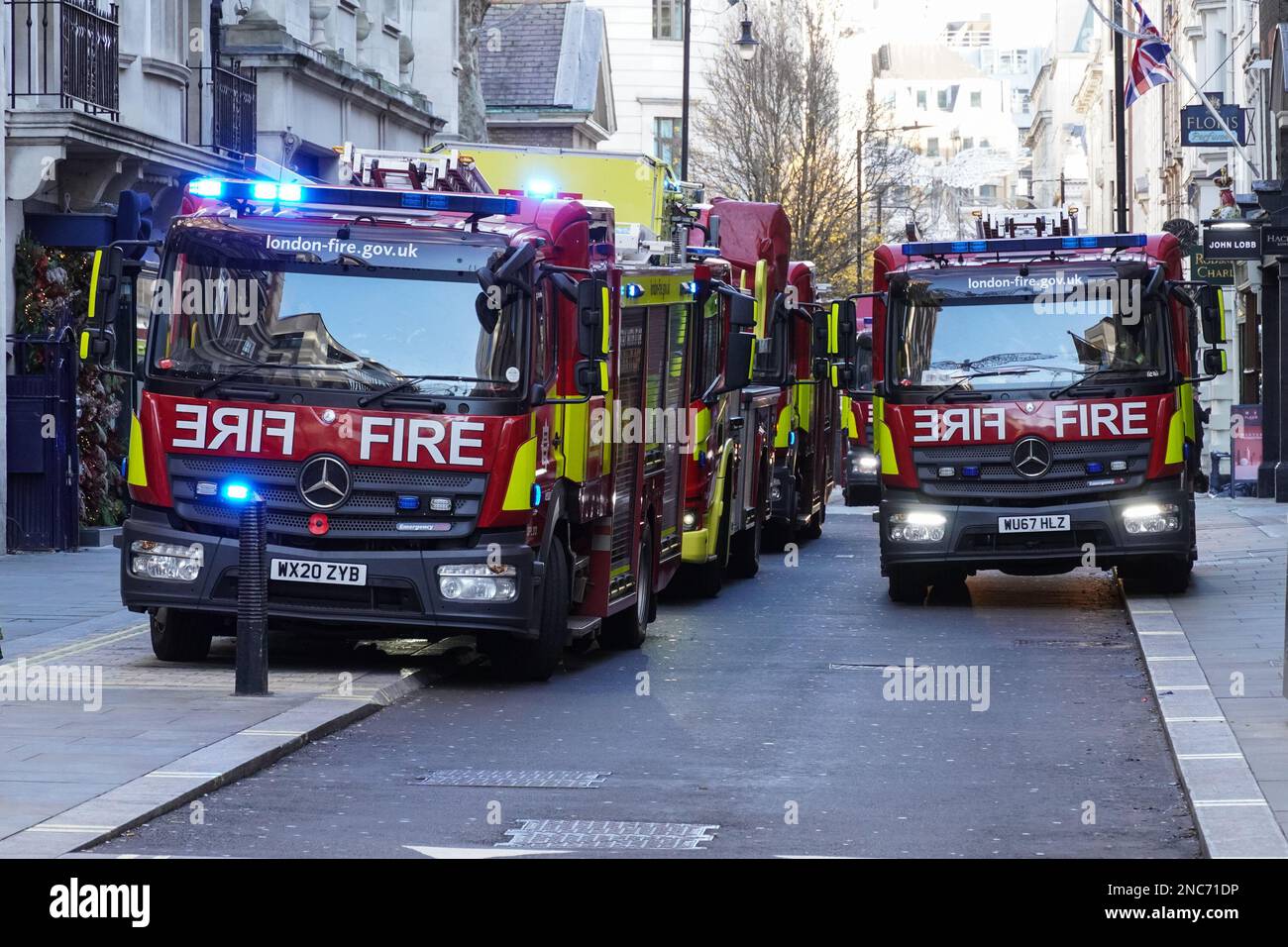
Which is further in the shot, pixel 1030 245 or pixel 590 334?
pixel 1030 245

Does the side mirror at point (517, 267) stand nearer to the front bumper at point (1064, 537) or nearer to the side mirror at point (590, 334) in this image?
the side mirror at point (590, 334)

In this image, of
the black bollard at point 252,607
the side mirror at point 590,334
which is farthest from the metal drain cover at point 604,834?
the side mirror at point 590,334

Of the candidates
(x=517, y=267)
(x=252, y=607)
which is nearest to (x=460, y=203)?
(x=517, y=267)

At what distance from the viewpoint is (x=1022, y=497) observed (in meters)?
17.7

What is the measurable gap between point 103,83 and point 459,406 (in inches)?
436

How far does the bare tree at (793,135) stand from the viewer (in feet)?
184

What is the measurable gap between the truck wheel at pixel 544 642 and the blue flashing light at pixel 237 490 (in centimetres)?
164

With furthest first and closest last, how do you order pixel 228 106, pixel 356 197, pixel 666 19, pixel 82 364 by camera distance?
pixel 666 19 → pixel 228 106 → pixel 82 364 → pixel 356 197

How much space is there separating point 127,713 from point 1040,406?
28.4 ft

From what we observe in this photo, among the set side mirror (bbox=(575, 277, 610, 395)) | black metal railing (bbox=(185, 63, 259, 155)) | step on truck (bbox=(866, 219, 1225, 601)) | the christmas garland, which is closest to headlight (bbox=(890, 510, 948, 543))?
step on truck (bbox=(866, 219, 1225, 601))

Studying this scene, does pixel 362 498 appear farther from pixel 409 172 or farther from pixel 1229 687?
pixel 1229 687

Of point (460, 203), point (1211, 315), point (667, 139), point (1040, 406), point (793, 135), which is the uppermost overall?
point (667, 139)

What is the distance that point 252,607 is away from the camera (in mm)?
11734
